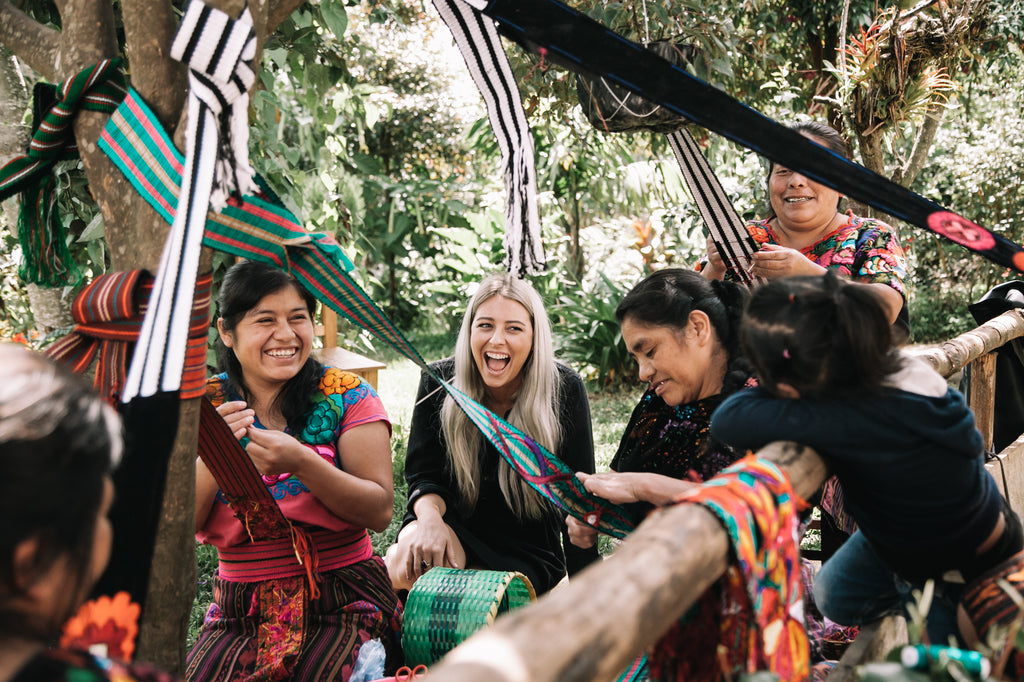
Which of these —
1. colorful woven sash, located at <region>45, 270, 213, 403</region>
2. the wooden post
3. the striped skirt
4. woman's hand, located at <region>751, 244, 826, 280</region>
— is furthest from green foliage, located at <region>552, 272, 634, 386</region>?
colorful woven sash, located at <region>45, 270, 213, 403</region>

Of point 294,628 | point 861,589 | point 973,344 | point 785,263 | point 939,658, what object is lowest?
point 294,628

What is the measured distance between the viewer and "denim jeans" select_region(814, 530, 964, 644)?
1.71m

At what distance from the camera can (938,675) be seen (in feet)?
3.68

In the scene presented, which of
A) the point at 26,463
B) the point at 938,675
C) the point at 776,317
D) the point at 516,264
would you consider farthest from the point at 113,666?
the point at 516,264

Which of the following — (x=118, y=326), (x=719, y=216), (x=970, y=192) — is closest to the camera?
(x=118, y=326)

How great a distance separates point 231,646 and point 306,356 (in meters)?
0.83

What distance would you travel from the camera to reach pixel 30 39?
1.68 metres

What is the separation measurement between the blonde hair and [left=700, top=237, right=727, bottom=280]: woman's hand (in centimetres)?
59

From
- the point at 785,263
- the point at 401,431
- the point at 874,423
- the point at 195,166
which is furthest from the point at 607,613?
the point at 401,431

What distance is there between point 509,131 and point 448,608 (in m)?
1.27

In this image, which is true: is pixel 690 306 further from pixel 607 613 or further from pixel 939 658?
pixel 607 613

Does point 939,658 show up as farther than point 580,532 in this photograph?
No

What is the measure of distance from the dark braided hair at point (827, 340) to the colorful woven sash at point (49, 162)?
4.22ft

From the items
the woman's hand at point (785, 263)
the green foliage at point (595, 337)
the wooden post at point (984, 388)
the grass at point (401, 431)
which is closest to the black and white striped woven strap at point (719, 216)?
the woman's hand at point (785, 263)
